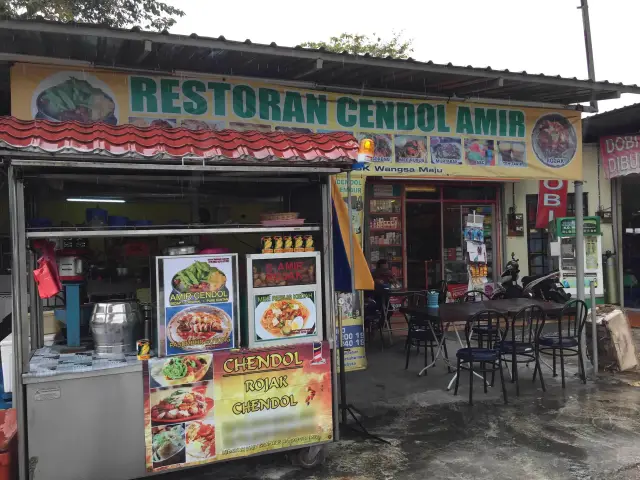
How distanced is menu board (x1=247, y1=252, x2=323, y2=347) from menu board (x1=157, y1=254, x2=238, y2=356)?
164 millimetres

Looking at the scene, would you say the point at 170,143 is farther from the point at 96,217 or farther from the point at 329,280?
the point at 329,280

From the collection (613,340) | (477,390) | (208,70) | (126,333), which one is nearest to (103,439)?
(126,333)

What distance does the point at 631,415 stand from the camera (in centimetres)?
548

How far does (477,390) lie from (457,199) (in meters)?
5.36

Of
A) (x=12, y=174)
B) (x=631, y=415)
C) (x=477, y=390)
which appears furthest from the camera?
(x=477, y=390)

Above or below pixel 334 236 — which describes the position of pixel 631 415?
below

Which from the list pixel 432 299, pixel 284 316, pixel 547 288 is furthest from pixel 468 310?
pixel 547 288

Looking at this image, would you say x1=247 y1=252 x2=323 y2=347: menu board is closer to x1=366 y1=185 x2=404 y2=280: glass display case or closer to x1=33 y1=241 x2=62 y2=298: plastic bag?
x1=33 y1=241 x2=62 y2=298: plastic bag

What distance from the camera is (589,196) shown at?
38.3 ft

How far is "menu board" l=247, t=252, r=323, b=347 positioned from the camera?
14.0 ft

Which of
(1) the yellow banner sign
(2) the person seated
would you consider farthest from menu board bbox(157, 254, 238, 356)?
(2) the person seated

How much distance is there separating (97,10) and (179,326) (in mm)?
17429

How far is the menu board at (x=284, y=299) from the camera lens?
4273 millimetres

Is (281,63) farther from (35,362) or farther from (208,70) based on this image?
(35,362)
